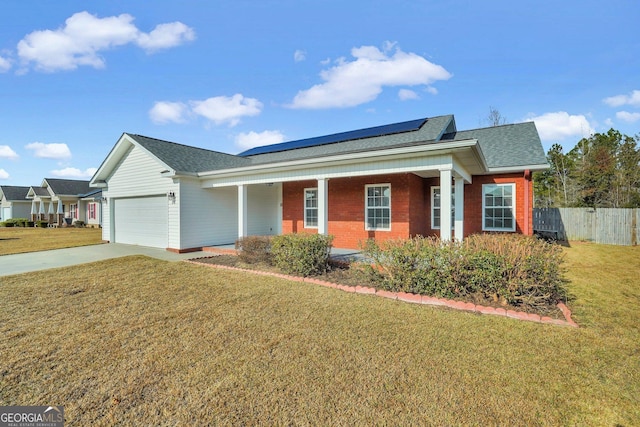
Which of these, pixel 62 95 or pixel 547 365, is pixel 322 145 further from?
pixel 547 365

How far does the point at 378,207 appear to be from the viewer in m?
10.8

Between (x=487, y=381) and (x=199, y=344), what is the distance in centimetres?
341

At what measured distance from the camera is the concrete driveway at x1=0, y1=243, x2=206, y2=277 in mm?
8570

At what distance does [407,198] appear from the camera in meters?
10.1

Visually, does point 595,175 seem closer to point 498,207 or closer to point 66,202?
point 498,207

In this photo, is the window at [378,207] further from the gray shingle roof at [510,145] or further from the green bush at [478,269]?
the green bush at [478,269]

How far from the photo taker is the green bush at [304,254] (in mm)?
7258

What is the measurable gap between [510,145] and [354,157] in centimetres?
834

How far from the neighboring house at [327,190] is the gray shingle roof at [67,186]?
69.1 ft

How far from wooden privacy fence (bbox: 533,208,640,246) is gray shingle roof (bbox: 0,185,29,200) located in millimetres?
53133

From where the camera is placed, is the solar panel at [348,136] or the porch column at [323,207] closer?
the porch column at [323,207]

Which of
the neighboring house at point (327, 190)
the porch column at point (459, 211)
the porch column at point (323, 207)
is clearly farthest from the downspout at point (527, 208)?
the porch column at point (323, 207)

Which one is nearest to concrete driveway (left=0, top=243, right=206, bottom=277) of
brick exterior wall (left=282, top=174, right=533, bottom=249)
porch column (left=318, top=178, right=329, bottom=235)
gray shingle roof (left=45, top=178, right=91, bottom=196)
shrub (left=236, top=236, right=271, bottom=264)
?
shrub (left=236, top=236, right=271, bottom=264)

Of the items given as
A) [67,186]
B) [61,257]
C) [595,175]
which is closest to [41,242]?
[61,257]
